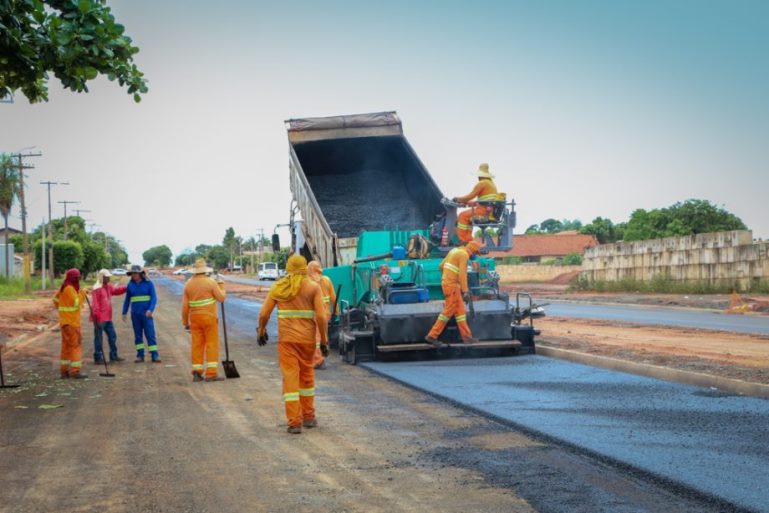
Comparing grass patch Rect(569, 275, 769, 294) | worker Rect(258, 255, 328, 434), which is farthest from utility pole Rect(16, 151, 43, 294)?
worker Rect(258, 255, 328, 434)

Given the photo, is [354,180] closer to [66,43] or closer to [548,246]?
[66,43]

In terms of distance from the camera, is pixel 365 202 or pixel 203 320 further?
pixel 365 202

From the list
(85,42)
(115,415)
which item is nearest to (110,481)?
(115,415)

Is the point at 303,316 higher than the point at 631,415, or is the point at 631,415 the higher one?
the point at 303,316

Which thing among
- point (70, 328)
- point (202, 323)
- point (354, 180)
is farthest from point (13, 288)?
point (202, 323)

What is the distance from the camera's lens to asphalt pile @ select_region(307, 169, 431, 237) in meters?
16.0

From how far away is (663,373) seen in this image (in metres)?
10.9

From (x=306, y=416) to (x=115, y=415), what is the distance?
2.06 m

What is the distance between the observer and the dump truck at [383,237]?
13.2 metres

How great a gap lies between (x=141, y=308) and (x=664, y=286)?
85.2 feet

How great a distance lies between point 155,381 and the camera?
11.6 m

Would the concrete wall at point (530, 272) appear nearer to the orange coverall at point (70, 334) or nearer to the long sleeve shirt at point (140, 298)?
the long sleeve shirt at point (140, 298)

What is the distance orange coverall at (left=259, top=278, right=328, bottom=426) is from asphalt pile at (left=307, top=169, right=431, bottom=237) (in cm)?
752

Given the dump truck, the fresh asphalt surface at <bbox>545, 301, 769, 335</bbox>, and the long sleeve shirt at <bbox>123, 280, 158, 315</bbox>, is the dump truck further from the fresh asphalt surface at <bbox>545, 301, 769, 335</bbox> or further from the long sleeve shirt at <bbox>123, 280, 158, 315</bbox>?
the fresh asphalt surface at <bbox>545, 301, 769, 335</bbox>
